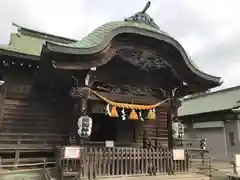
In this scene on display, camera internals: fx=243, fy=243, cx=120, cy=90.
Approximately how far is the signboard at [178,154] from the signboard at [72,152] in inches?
148

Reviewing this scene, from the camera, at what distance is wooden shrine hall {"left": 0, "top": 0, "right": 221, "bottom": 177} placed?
8.52 meters

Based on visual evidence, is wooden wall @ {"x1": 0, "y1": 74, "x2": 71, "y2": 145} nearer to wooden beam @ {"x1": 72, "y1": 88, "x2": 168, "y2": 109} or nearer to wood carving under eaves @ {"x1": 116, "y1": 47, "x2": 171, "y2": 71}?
wooden beam @ {"x1": 72, "y1": 88, "x2": 168, "y2": 109}

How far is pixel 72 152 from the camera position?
728cm

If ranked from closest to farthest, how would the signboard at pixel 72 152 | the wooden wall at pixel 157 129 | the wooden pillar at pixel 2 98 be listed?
1. the signboard at pixel 72 152
2. the wooden pillar at pixel 2 98
3. the wooden wall at pixel 157 129

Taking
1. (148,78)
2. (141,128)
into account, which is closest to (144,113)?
(148,78)

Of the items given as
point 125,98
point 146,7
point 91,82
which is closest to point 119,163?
point 125,98

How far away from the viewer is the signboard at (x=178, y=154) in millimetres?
9023

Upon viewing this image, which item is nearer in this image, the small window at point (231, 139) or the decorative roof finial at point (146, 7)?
the decorative roof finial at point (146, 7)

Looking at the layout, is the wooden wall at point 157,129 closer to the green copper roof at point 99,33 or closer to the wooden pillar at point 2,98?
the green copper roof at point 99,33

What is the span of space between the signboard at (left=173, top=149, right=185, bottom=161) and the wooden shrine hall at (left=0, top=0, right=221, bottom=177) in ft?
2.69

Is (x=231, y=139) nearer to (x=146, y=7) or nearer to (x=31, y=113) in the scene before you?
(x=146, y=7)

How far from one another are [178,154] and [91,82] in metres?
4.21

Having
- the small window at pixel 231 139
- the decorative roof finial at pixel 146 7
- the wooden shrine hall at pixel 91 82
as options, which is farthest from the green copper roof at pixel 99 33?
the small window at pixel 231 139

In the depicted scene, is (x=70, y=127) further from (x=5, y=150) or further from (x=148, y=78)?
(x=148, y=78)
